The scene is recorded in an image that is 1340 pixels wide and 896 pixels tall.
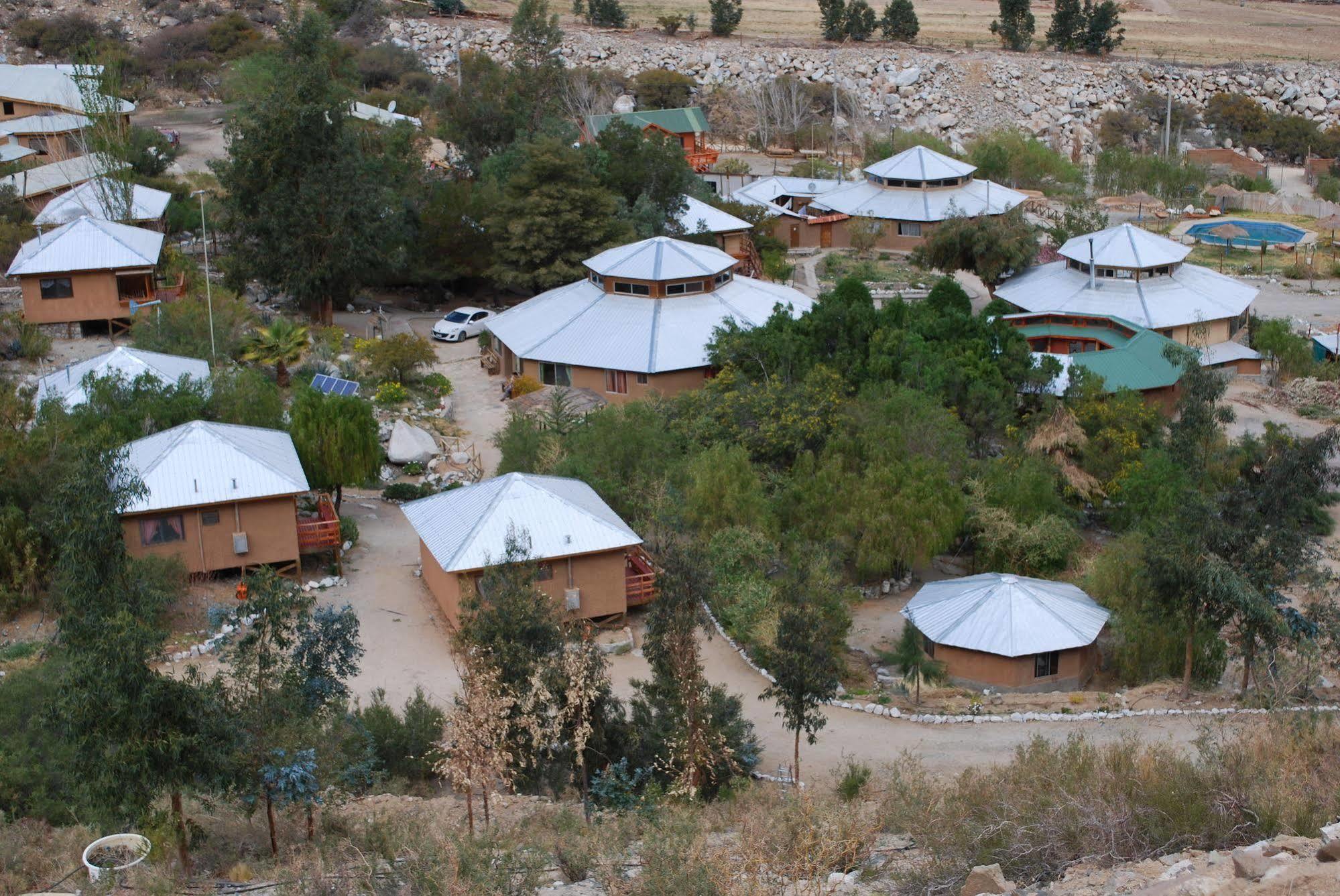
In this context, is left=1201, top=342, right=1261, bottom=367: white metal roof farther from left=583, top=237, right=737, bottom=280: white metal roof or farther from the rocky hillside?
the rocky hillside

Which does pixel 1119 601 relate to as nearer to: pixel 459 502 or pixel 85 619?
pixel 459 502

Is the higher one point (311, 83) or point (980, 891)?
point (311, 83)

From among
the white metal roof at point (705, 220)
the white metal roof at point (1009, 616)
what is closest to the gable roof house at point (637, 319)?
the white metal roof at point (705, 220)

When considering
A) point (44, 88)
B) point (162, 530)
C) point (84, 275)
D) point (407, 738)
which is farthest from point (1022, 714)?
point (44, 88)

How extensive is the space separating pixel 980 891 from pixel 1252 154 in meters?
81.7

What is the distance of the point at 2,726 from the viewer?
1886cm

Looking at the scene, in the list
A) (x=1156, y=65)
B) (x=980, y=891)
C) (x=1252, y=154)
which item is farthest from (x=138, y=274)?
(x=1156, y=65)

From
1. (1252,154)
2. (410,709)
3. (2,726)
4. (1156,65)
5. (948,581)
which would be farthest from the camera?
(1156,65)

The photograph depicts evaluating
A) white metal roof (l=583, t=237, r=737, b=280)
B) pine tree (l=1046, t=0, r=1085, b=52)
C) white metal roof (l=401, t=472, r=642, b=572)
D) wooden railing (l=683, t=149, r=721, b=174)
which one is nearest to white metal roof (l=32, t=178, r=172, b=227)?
white metal roof (l=583, t=237, r=737, b=280)

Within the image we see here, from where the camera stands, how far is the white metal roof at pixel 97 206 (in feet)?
149

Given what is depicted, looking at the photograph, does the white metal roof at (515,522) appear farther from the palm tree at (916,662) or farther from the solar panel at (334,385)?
the solar panel at (334,385)

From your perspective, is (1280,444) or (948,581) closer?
(1280,444)

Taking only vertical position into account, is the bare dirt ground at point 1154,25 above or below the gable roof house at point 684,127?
above

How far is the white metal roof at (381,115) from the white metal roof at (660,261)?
18.4m
